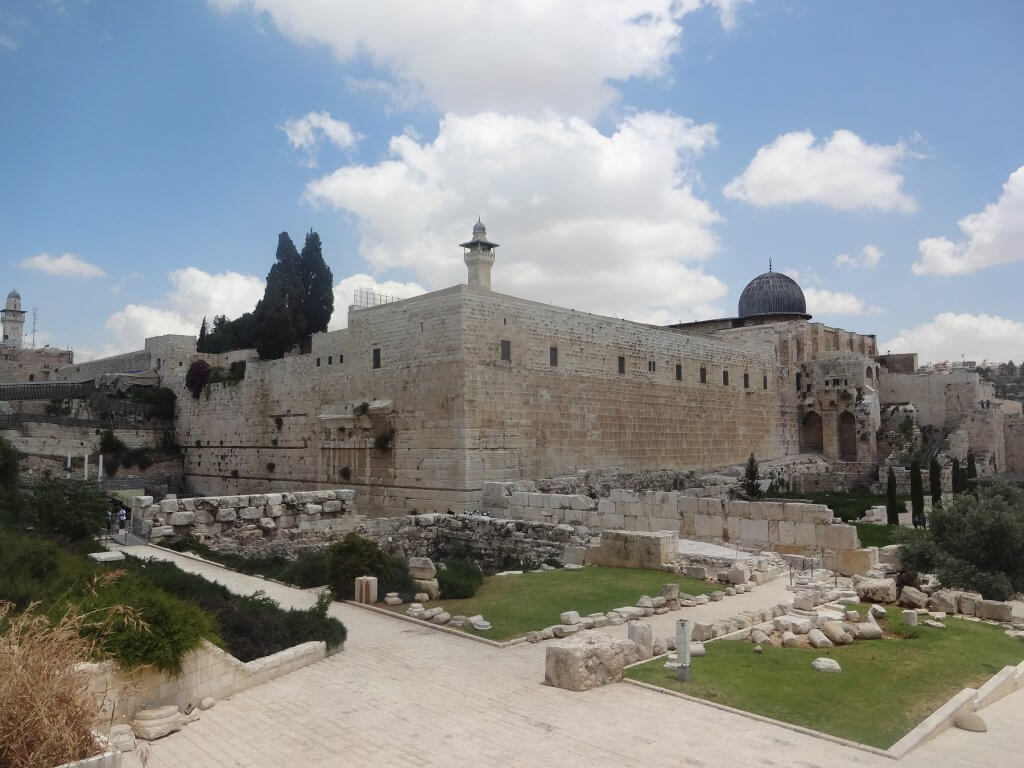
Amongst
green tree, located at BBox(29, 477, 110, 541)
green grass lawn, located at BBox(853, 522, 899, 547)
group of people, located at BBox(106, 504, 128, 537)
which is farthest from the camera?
green grass lawn, located at BBox(853, 522, 899, 547)

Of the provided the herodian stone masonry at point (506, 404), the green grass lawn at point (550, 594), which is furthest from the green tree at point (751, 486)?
the green grass lawn at point (550, 594)

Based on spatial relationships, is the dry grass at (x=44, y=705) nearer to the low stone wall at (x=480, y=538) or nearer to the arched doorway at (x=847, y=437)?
the low stone wall at (x=480, y=538)

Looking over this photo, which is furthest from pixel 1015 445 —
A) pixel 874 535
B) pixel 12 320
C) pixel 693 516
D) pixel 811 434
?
pixel 12 320

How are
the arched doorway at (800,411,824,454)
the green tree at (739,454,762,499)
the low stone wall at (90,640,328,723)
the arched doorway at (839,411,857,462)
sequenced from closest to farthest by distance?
the low stone wall at (90,640,328,723), the green tree at (739,454,762,499), the arched doorway at (839,411,857,462), the arched doorway at (800,411,824,454)

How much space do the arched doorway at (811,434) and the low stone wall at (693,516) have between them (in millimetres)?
19010

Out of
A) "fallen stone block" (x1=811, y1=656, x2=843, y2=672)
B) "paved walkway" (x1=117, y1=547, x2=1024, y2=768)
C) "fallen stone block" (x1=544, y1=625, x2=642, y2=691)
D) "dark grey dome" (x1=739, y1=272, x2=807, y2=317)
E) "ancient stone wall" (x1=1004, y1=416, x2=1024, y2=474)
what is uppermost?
"dark grey dome" (x1=739, y1=272, x2=807, y2=317)

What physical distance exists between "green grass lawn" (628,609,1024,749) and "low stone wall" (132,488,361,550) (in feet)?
30.7

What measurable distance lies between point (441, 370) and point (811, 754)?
13.6 metres

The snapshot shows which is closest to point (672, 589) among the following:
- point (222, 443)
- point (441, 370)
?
point (441, 370)

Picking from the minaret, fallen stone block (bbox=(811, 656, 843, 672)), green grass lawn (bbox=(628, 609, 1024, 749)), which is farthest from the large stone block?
the minaret

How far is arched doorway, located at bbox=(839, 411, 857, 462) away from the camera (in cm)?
3094

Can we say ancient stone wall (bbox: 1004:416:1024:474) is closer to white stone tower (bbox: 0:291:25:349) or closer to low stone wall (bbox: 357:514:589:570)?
low stone wall (bbox: 357:514:589:570)

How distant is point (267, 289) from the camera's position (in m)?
28.2

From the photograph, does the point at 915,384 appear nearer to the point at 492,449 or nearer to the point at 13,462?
the point at 492,449
